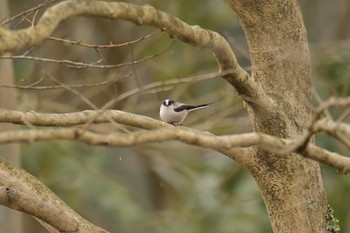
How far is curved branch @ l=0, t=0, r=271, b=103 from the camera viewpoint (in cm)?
311

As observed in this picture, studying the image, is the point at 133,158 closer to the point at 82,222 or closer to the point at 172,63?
the point at 172,63

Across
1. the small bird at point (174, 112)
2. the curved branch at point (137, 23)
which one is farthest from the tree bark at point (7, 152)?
the curved branch at point (137, 23)

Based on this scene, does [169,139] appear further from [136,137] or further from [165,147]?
[165,147]

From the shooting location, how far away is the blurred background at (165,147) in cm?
898

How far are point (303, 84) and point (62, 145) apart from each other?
17.5 feet

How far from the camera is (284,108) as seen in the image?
464 cm

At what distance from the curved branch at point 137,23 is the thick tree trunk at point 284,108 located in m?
0.21

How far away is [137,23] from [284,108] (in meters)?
1.37

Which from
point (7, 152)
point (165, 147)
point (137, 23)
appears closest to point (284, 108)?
point (137, 23)

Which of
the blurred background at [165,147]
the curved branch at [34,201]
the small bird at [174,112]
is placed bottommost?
the blurred background at [165,147]

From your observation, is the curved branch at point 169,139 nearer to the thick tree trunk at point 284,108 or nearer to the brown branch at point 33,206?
the thick tree trunk at point 284,108

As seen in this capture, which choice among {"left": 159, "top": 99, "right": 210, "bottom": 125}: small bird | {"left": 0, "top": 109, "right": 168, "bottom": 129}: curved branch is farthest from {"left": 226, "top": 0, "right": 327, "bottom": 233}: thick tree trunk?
{"left": 159, "top": 99, "right": 210, "bottom": 125}: small bird

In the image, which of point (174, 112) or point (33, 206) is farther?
point (174, 112)

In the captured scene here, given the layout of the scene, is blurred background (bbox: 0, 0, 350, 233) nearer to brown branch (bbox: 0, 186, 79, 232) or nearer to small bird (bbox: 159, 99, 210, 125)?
small bird (bbox: 159, 99, 210, 125)
